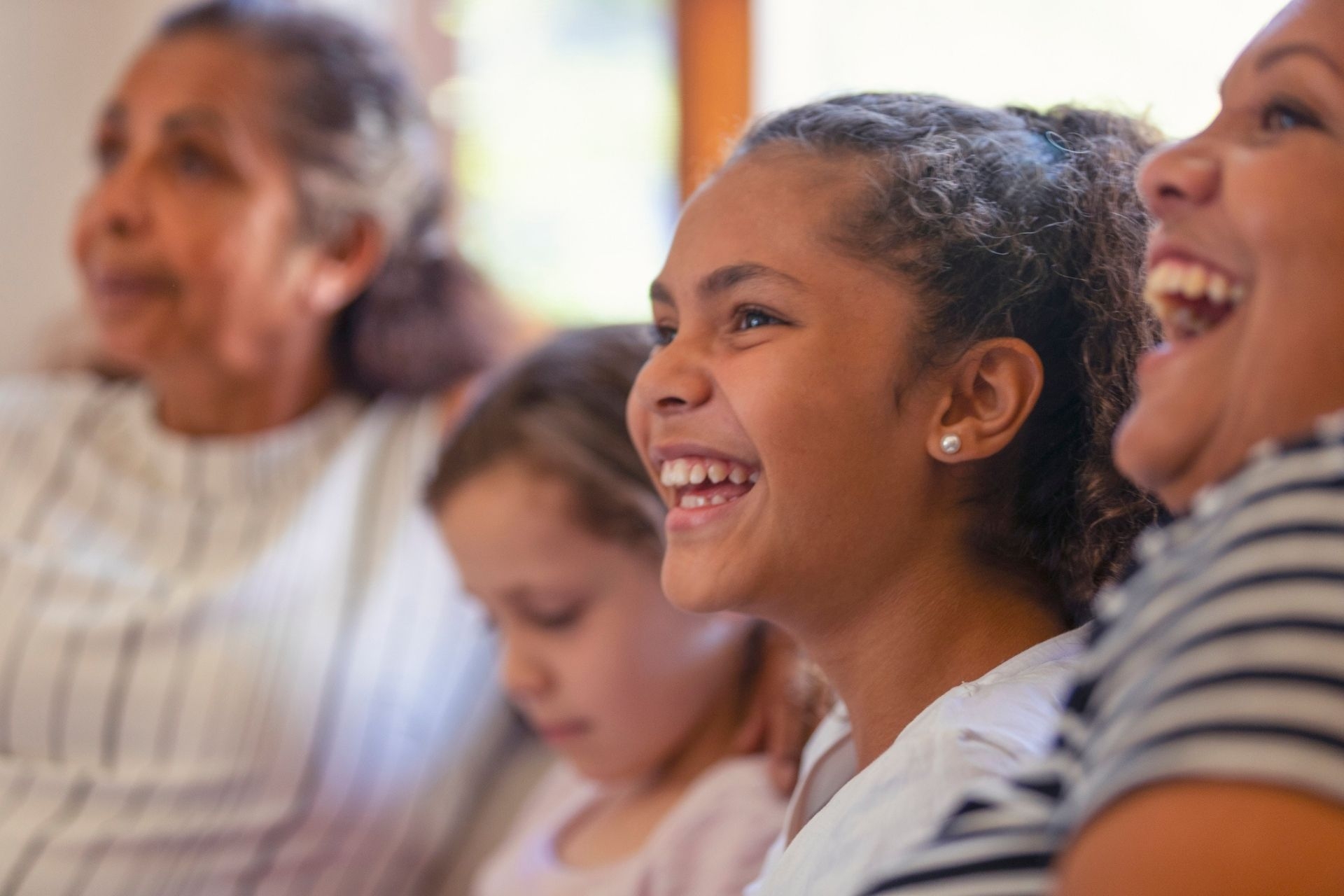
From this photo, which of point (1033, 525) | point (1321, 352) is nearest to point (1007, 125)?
point (1033, 525)

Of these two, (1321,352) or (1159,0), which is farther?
(1159,0)

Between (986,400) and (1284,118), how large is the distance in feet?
0.93

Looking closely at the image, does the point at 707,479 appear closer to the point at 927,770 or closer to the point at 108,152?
the point at 927,770

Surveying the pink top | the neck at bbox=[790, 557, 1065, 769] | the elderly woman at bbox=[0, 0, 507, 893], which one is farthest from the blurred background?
the neck at bbox=[790, 557, 1065, 769]

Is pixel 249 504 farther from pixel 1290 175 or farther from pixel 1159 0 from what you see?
pixel 1159 0

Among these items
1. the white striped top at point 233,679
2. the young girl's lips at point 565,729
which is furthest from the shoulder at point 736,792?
the white striped top at point 233,679

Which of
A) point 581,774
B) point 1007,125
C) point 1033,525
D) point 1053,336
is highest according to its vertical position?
point 1007,125

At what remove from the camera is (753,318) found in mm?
956

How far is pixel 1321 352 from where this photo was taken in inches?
24.4

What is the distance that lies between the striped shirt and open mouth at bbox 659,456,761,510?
0.36 meters

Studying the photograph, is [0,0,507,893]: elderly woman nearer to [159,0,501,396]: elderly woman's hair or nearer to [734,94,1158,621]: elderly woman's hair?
[159,0,501,396]: elderly woman's hair

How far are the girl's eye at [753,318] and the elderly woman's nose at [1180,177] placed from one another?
0.27 m

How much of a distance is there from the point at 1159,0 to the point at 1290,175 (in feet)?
5.61

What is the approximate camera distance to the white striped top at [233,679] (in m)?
1.62
